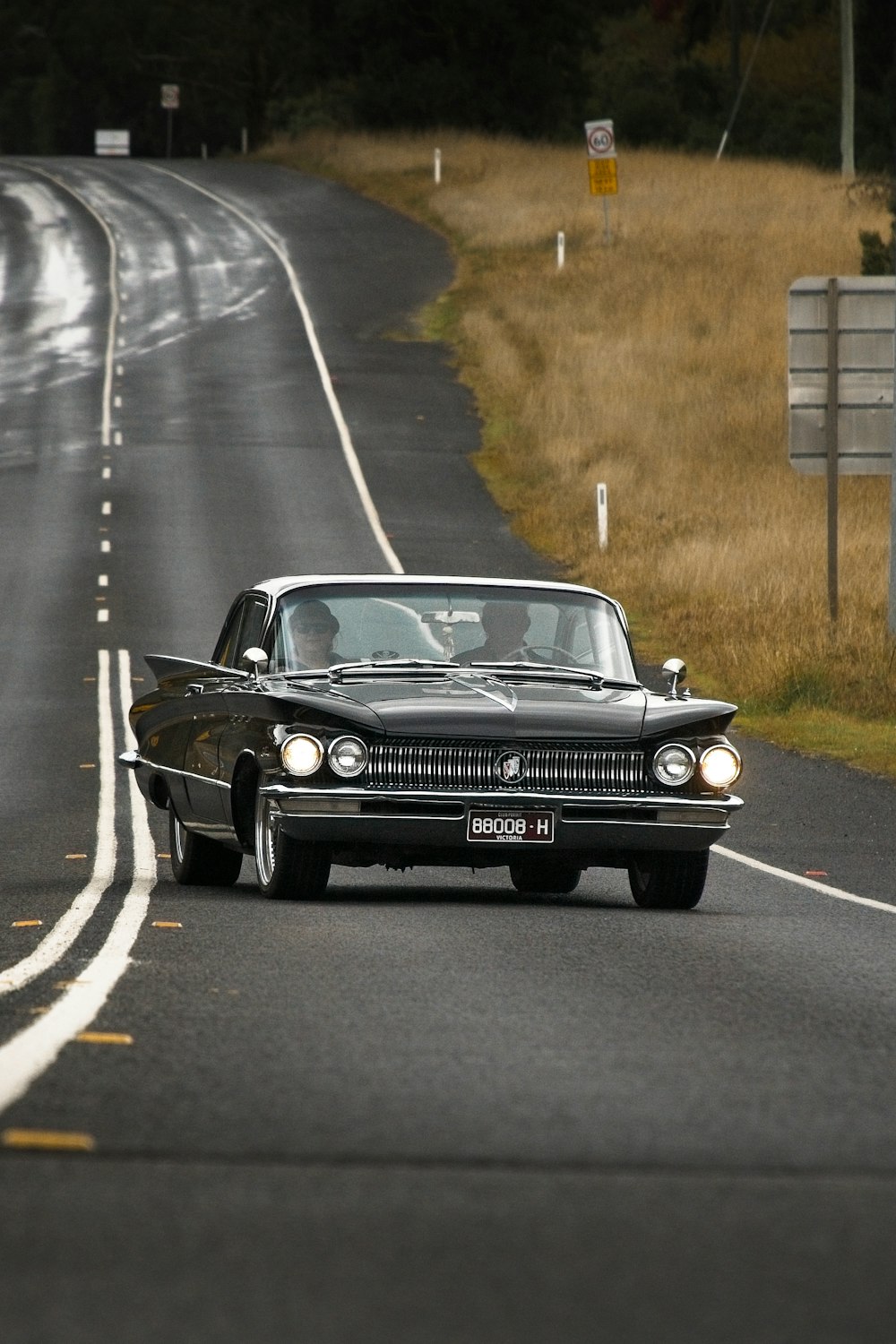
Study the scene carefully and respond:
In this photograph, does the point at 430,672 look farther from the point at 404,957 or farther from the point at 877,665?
the point at 877,665

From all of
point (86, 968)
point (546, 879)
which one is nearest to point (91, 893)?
point (546, 879)

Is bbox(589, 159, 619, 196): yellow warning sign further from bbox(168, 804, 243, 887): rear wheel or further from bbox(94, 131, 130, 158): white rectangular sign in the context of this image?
bbox(94, 131, 130, 158): white rectangular sign

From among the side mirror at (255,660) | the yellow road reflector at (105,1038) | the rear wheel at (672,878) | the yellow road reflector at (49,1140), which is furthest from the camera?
the side mirror at (255,660)

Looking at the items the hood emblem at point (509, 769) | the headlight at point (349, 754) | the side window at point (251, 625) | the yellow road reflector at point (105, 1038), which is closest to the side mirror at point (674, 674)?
the hood emblem at point (509, 769)

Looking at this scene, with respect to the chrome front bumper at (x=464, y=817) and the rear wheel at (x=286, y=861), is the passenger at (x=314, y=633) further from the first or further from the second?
the chrome front bumper at (x=464, y=817)

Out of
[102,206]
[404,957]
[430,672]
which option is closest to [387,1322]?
[404,957]

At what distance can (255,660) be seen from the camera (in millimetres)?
12133


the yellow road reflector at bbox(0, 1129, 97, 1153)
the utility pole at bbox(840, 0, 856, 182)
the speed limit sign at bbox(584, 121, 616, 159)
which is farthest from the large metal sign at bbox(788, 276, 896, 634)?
the utility pole at bbox(840, 0, 856, 182)

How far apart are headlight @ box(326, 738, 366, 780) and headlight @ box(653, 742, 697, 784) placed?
4.60ft

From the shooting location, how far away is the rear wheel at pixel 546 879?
1302cm

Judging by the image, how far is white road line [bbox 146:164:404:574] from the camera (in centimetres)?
3677

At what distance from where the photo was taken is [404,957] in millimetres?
9477

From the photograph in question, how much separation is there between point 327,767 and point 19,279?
52608 millimetres

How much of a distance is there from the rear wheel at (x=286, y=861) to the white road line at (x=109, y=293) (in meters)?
34.0
